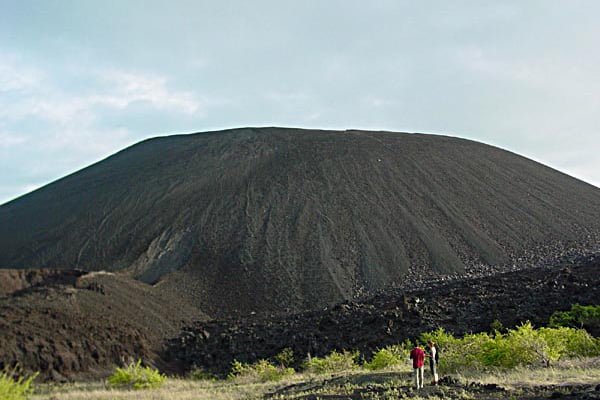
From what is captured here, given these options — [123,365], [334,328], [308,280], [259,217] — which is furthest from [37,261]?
[334,328]

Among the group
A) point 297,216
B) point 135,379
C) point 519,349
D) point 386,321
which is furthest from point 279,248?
point 519,349

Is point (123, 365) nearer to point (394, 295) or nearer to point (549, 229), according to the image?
point (394, 295)

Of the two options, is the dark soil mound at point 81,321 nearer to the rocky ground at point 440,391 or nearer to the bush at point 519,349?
the rocky ground at point 440,391

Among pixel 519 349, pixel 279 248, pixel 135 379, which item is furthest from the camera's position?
pixel 279 248

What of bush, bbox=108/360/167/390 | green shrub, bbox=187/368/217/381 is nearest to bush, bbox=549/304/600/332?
green shrub, bbox=187/368/217/381

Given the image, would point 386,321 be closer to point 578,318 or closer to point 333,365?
point 333,365

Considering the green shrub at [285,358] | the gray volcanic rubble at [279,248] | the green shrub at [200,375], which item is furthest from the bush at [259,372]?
the gray volcanic rubble at [279,248]

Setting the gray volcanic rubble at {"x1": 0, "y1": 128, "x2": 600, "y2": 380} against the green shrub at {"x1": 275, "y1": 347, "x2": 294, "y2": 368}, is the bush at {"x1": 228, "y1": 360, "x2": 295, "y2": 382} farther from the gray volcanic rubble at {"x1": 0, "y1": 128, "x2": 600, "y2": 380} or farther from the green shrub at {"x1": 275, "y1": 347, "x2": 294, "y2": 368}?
the gray volcanic rubble at {"x1": 0, "y1": 128, "x2": 600, "y2": 380}
